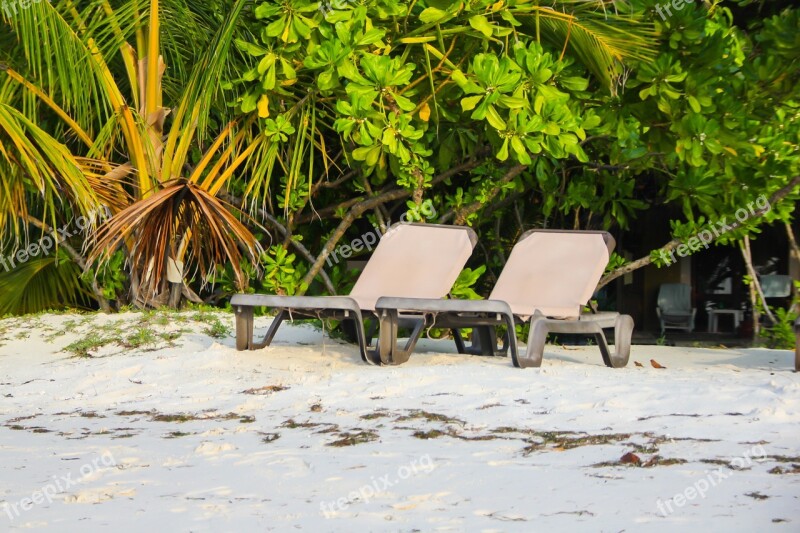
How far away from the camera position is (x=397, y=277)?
273 inches

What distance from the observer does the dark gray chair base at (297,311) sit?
614cm

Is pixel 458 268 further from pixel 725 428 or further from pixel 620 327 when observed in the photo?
pixel 725 428

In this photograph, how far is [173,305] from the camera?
29.0 ft

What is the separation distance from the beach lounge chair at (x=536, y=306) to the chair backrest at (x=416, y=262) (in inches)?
10.4

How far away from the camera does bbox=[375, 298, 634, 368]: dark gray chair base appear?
19.6 feet

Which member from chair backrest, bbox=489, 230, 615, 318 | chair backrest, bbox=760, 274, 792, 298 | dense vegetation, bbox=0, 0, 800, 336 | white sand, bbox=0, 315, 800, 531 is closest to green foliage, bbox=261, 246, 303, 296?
dense vegetation, bbox=0, 0, 800, 336

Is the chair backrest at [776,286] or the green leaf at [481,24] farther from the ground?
the green leaf at [481,24]

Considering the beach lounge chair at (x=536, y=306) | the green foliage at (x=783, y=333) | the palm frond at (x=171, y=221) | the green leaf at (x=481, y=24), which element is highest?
the green leaf at (x=481, y=24)

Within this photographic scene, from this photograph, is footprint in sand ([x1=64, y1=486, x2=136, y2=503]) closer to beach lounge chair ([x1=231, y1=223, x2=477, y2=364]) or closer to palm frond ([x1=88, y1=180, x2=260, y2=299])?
beach lounge chair ([x1=231, y1=223, x2=477, y2=364])

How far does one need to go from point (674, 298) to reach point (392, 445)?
31.4 ft

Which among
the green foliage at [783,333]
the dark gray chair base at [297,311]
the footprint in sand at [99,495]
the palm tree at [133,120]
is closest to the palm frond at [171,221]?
the palm tree at [133,120]

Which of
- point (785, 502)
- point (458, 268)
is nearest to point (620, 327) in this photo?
point (458, 268)

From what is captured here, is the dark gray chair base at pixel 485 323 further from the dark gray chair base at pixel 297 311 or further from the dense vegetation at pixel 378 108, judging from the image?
the dense vegetation at pixel 378 108

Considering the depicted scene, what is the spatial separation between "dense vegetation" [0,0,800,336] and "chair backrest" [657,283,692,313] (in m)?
4.14
